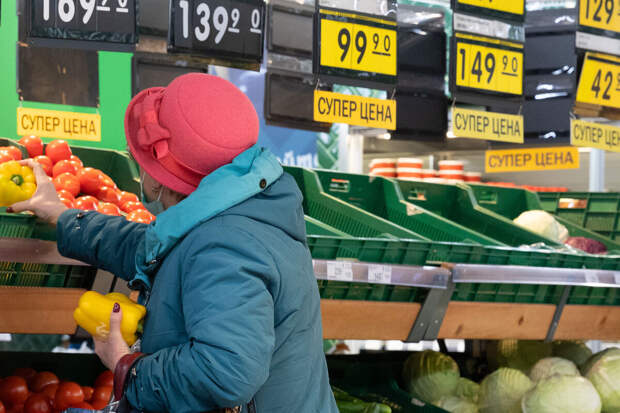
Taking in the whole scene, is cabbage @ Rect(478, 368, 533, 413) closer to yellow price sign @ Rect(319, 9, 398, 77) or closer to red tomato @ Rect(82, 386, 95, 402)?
yellow price sign @ Rect(319, 9, 398, 77)

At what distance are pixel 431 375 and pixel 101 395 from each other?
1.43 m

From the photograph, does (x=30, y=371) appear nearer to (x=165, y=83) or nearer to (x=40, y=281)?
(x=40, y=281)

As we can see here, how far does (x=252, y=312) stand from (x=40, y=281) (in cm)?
100

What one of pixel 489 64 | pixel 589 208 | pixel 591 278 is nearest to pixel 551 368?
pixel 591 278

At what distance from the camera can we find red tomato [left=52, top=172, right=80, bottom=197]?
2.59 metres

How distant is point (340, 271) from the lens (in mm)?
2408

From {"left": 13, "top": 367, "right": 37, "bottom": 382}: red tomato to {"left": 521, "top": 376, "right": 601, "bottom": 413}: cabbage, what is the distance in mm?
1874

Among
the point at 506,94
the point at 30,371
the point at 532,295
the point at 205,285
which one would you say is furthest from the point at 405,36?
the point at 205,285

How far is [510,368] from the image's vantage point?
3.39 metres

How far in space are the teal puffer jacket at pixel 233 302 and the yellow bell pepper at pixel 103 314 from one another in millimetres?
26

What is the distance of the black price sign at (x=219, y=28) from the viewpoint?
10.1 ft

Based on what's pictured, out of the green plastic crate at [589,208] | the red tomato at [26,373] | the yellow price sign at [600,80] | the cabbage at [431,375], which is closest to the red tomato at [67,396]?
the red tomato at [26,373]

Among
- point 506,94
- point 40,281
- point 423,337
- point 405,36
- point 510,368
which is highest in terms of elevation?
point 405,36

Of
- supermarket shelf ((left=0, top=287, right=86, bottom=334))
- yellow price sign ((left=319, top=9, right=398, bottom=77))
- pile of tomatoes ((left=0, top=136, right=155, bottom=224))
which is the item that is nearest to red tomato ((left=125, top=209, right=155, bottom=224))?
pile of tomatoes ((left=0, top=136, right=155, bottom=224))
